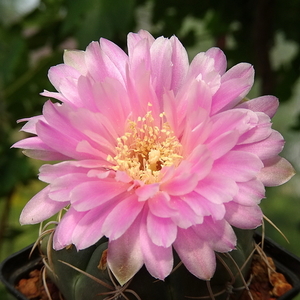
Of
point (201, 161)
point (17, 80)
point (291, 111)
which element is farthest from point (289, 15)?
point (291, 111)

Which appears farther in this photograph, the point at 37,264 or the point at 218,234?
the point at 37,264

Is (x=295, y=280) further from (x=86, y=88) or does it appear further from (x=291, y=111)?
(x=291, y=111)

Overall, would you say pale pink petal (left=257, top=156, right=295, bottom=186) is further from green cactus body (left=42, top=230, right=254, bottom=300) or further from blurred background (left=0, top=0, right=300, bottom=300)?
blurred background (left=0, top=0, right=300, bottom=300)

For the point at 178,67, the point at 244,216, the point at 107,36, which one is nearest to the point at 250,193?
the point at 244,216

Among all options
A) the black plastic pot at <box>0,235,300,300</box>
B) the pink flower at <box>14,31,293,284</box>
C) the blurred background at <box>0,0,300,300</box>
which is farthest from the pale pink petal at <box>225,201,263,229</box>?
the blurred background at <box>0,0,300,300</box>

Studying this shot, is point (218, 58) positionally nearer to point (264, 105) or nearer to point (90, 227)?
point (264, 105)

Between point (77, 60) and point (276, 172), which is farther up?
point (77, 60)
